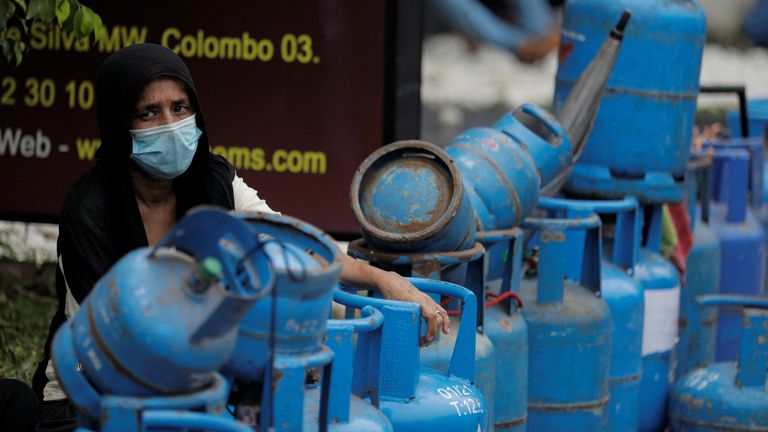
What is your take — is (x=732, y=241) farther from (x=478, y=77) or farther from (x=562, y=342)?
(x=478, y=77)

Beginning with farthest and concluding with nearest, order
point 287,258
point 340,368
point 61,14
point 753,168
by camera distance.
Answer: point 753,168
point 61,14
point 340,368
point 287,258

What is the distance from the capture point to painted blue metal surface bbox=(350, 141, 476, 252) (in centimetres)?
391

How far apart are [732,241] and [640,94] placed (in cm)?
196

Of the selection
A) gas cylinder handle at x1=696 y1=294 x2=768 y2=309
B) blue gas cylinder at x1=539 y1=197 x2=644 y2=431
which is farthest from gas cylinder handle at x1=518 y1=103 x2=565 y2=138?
gas cylinder handle at x1=696 y1=294 x2=768 y2=309

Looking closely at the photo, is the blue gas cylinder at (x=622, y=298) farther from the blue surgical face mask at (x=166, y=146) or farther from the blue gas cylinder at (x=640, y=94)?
the blue surgical face mask at (x=166, y=146)

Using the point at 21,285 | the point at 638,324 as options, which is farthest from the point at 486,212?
the point at 21,285

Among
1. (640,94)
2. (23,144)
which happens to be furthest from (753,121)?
(23,144)

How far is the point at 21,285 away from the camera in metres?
6.30

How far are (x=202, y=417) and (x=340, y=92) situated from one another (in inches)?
129

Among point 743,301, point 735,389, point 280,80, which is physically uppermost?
point 280,80

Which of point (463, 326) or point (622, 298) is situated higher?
point (463, 326)

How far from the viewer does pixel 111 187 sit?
3.32 m

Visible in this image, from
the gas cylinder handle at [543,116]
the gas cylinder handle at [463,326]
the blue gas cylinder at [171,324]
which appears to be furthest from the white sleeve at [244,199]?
the gas cylinder handle at [543,116]

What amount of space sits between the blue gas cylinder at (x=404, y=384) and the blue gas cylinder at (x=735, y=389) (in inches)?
86.2
